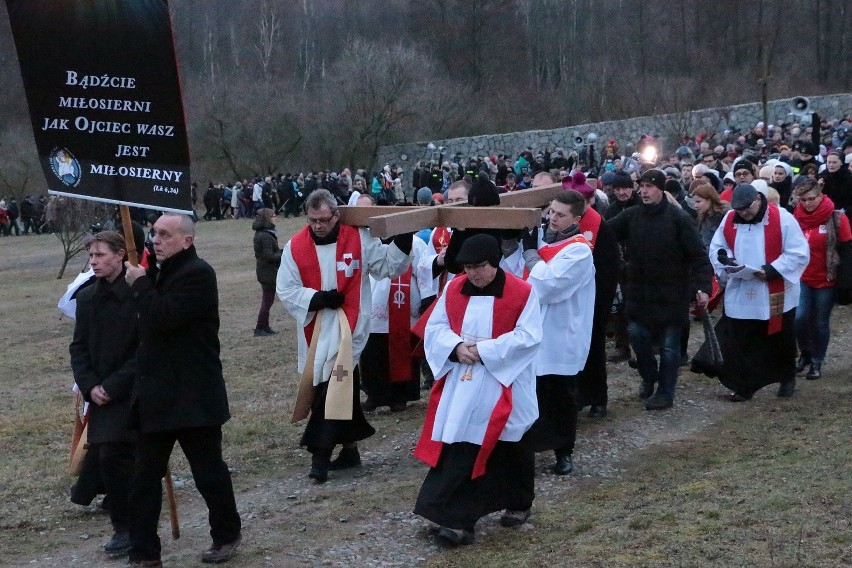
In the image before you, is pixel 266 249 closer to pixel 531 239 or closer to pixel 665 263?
pixel 531 239

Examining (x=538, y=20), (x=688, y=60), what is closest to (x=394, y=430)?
(x=688, y=60)

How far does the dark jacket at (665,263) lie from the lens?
927cm

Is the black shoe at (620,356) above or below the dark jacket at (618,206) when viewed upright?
below

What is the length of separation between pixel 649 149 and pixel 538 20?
4329cm

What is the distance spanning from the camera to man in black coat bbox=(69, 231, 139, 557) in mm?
6391

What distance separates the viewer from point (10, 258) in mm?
32344

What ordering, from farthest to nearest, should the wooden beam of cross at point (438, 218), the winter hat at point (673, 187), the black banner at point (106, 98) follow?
1. the winter hat at point (673, 187)
2. the wooden beam of cross at point (438, 218)
3. the black banner at point (106, 98)

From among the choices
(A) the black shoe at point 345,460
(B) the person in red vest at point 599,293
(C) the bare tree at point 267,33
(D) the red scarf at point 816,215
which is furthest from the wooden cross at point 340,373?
(C) the bare tree at point 267,33

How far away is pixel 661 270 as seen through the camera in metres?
9.34

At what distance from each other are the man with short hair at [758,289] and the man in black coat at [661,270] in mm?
423

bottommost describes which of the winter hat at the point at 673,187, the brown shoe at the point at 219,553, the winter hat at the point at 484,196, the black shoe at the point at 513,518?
the black shoe at the point at 513,518

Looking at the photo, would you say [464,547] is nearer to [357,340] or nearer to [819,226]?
[357,340]

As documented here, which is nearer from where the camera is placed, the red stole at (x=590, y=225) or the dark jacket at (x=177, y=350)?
the dark jacket at (x=177, y=350)

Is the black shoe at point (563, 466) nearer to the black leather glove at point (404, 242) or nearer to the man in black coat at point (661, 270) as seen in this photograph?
the black leather glove at point (404, 242)
